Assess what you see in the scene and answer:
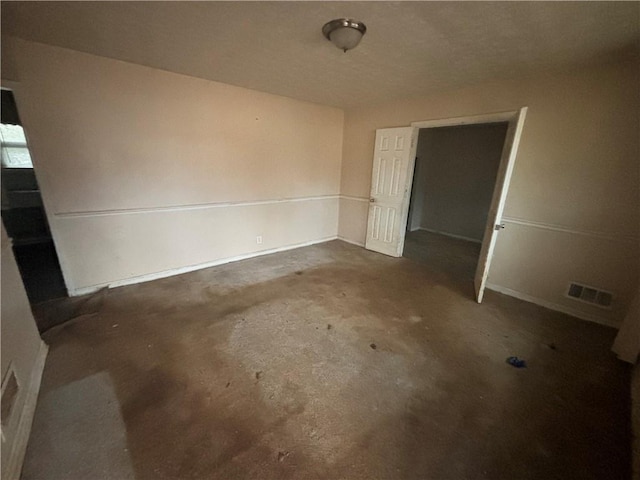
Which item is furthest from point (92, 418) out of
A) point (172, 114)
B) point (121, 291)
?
point (172, 114)

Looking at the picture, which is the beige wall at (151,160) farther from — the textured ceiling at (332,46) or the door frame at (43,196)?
the textured ceiling at (332,46)

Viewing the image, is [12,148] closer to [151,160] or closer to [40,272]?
[40,272]

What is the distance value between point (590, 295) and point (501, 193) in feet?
4.46

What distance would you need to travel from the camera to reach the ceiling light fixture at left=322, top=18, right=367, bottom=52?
178 centimetres

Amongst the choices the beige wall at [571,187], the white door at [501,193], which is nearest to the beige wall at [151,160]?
the beige wall at [571,187]

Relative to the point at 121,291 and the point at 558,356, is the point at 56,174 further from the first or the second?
the point at 558,356

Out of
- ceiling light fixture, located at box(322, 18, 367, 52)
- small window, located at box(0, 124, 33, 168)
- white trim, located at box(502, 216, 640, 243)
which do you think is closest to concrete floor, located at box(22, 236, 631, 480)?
white trim, located at box(502, 216, 640, 243)

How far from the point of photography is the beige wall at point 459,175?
16.8 feet

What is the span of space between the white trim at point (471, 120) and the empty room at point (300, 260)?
4cm

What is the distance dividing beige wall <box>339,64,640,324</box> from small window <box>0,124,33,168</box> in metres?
6.86

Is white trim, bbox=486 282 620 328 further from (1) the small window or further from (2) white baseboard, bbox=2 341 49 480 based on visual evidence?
(1) the small window

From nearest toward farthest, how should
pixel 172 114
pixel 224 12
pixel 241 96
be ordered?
1. pixel 224 12
2. pixel 172 114
3. pixel 241 96

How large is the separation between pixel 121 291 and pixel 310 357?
2.34 metres

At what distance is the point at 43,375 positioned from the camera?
1.78 meters
